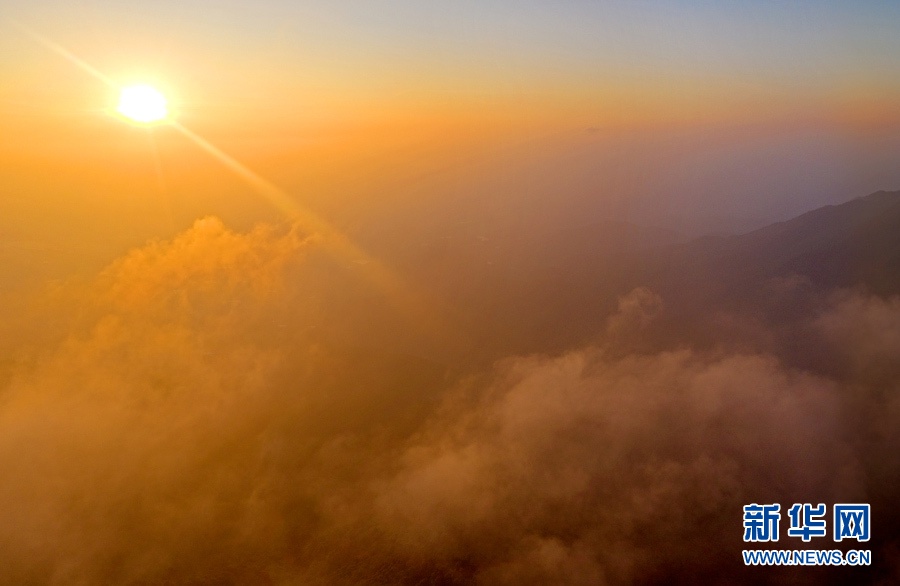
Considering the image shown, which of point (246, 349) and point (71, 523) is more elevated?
point (246, 349)

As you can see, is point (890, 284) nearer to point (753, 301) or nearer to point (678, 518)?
point (753, 301)

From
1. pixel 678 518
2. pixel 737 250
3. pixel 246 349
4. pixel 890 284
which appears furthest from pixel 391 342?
pixel 890 284

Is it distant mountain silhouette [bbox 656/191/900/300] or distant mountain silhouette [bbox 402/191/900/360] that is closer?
distant mountain silhouette [bbox 656/191/900/300]

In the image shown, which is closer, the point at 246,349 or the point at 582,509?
the point at 582,509

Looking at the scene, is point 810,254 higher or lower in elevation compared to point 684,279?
higher

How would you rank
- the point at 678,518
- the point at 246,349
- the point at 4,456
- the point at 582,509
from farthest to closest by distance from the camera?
the point at 246,349
the point at 4,456
the point at 582,509
the point at 678,518

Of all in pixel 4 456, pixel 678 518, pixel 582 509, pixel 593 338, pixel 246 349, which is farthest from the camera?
pixel 246 349

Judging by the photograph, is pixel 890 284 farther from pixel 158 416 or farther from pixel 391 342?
pixel 158 416

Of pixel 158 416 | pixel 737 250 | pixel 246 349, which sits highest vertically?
pixel 737 250

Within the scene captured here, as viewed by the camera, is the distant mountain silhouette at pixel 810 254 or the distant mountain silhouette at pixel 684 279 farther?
the distant mountain silhouette at pixel 684 279

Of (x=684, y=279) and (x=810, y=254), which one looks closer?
(x=810, y=254)
